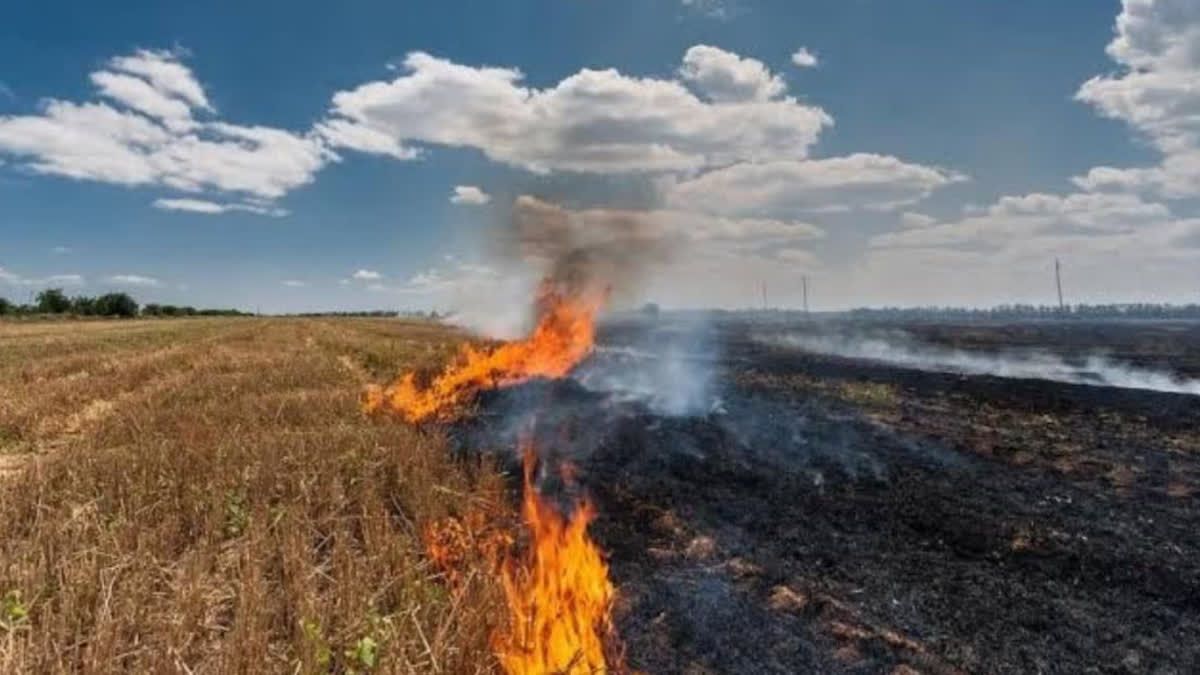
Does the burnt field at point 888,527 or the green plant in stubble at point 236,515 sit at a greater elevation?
the green plant in stubble at point 236,515

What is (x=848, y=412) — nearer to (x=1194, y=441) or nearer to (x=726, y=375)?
(x=1194, y=441)

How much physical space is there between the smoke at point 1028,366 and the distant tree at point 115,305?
103 meters

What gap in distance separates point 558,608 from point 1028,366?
120 ft

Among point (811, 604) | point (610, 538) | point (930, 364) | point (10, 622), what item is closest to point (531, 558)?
point (610, 538)

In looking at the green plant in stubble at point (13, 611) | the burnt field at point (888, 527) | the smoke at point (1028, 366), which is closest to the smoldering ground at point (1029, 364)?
the smoke at point (1028, 366)

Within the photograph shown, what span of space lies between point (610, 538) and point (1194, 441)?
1369 cm

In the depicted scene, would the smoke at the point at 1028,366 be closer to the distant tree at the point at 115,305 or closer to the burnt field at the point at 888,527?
the burnt field at the point at 888,527

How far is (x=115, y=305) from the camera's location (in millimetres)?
115062

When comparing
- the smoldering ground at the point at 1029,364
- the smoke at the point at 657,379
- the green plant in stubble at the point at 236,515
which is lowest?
the smoldering ground at the point at 1029,364

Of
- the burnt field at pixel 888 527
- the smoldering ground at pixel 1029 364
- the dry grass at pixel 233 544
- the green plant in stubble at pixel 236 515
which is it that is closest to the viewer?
the dry grass at pixel 233 544

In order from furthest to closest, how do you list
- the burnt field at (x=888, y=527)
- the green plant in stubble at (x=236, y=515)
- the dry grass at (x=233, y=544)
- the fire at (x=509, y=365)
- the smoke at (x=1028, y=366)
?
1. the smoke at (x=1028, y=366)
2. the fire at (x=509, y=365)
3. the green plant in stubble at (x=236, y=515)
4. the burnt field at (x=888, y=527)
5. the dry grass at (x=233, y=544)

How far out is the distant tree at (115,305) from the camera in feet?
372

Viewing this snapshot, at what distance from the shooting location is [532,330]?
27859 millimetres

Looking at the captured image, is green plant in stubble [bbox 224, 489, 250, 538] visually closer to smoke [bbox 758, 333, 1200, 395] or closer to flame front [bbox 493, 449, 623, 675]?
flame front [bbox 493, 449, 623, 675]
